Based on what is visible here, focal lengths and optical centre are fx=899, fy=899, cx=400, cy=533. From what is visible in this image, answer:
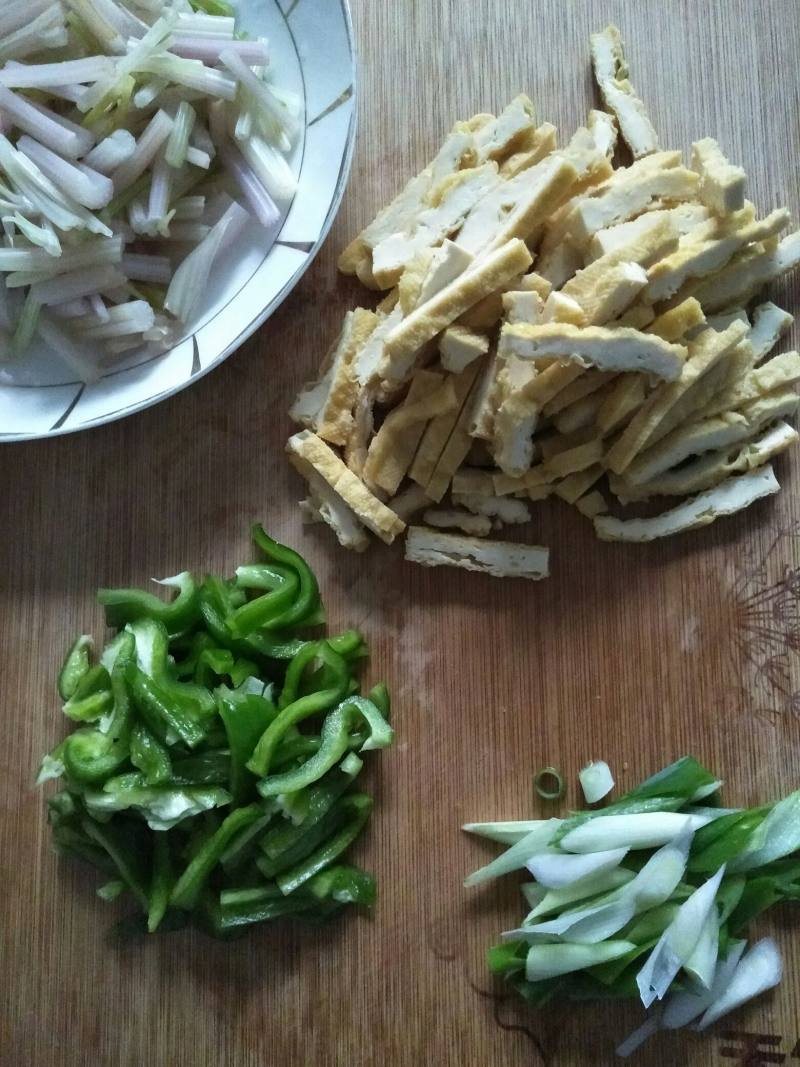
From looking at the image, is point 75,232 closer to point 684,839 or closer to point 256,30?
point 256,30

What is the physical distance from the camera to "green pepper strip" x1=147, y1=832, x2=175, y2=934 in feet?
6.57

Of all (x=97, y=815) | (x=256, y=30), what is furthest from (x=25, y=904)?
(x=256, y=30)

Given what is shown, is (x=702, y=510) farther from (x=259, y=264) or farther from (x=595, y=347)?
(x=259, y=264)

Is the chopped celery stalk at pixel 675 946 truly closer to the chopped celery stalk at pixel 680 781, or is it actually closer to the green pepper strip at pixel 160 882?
the chopped celery stalk at pixel 680 781

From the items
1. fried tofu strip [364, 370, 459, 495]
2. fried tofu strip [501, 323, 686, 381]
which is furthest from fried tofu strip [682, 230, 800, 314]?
fried tofu strip [364, 370, 459, 495]

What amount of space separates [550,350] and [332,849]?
3.98 ft

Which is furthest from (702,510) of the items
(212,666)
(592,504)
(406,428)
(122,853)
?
(122,853)

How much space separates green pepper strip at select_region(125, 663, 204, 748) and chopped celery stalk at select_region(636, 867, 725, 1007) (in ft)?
3.61

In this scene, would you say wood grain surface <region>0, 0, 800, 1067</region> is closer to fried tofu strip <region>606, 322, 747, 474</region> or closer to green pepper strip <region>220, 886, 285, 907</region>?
green pepper strip <region>220, 886, 285, 907</region>

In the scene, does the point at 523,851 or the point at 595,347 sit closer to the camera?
the point at 595,347

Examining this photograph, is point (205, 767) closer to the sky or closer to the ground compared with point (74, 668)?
closer to the ground

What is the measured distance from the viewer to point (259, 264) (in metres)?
2.01

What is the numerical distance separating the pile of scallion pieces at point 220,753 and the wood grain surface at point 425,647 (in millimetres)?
112

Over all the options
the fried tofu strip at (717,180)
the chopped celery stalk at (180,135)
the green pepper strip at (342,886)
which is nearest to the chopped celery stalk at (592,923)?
the green pepper strip at (342,886)
